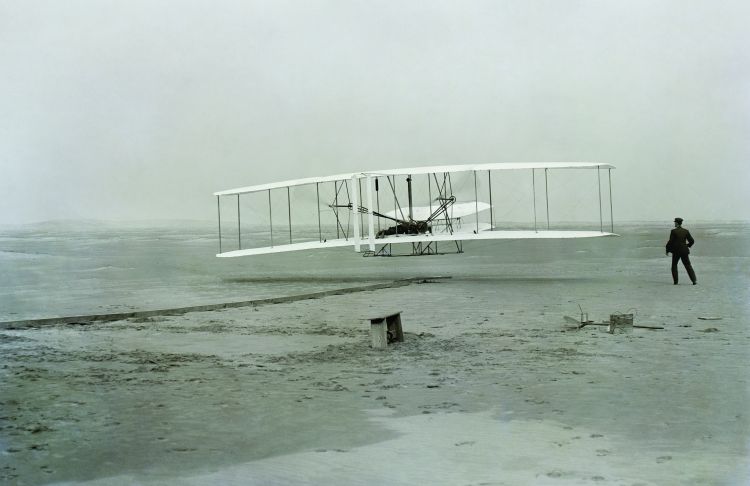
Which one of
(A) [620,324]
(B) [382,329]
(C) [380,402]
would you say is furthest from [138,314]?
(A) [620,324]

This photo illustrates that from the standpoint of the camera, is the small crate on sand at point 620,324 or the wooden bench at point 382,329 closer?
the wooden bench at point 382,329

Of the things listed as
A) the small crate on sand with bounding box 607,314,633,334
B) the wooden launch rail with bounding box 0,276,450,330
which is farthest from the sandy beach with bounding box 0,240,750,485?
the wooden launch rail with bounding box 0,276,450,330

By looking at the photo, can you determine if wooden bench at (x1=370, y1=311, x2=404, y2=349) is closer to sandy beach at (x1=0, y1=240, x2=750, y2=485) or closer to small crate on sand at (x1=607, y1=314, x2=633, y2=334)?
sandy beach at (x1=0, y1=240, x2=750, y2=485)

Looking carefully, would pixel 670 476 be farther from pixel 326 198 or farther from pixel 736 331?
pixel 326 198

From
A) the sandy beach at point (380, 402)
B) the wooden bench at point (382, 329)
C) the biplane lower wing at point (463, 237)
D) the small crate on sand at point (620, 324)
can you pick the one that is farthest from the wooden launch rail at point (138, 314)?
the small crate on sand at point (620, 324)

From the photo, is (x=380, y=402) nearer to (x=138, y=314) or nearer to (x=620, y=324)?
(x=620, y=324)

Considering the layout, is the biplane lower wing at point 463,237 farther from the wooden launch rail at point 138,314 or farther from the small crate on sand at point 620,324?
the small crate on sand at point 620,324
